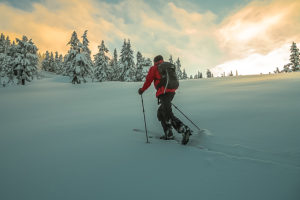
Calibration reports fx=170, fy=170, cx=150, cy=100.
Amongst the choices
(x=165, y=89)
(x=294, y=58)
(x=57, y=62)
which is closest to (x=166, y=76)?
(x=165, y=89)

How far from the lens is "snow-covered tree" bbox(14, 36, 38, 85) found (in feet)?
107

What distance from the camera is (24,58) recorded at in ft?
109

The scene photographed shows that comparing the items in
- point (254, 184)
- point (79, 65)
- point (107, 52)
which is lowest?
point (254, 184)

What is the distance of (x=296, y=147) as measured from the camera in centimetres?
300

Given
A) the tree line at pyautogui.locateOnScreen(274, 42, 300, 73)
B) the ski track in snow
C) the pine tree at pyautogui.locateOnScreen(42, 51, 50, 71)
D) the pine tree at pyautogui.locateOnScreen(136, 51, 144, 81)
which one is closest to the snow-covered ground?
the ski track in snow

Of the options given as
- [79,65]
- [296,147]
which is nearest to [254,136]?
[296,147]

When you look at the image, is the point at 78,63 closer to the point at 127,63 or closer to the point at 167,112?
the point at 127,63

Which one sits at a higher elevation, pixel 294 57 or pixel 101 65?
pixel 101 65

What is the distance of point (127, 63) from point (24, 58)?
22621 millimetres

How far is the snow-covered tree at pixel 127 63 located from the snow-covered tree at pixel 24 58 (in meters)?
20.0

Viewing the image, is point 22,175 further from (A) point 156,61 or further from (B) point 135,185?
(A) point 156,61

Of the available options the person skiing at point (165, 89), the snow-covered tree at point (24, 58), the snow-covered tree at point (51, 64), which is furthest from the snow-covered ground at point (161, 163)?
the snow-covered tree at point (51, 64)

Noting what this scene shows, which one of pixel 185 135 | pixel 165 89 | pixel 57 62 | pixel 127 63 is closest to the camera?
pixel 185 135

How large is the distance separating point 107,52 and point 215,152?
4924 centimetres
